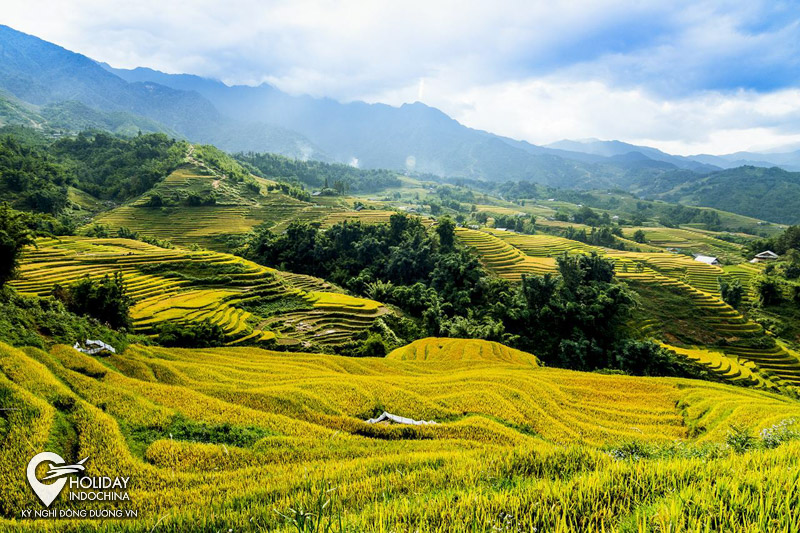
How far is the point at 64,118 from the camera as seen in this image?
17512 centimetres

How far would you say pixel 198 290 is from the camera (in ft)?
81.4

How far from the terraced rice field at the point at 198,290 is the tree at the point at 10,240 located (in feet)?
20.0

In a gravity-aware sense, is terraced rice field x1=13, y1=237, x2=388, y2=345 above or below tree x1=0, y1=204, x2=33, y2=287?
below

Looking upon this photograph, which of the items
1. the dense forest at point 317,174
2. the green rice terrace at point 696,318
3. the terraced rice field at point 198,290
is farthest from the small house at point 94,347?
the dense forest at point 317,174

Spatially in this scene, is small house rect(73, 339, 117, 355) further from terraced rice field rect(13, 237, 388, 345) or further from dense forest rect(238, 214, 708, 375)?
dense forest rect(238, 214, 708, 375)

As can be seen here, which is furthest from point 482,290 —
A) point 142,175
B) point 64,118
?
point 64,118

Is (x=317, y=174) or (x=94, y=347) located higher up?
(x=317, y=174)

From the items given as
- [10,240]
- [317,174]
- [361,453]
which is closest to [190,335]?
[10,240]

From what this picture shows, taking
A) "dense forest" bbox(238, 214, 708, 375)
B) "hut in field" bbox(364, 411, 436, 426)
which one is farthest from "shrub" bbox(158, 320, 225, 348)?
"hut in field" bbox(364, 411, 436, 426)

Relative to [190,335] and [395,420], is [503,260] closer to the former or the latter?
[190,335]

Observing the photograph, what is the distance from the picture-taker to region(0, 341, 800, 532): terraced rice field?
→ 2.30 meters

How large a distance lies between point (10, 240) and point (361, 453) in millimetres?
14096

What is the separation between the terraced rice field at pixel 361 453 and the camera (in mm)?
2301

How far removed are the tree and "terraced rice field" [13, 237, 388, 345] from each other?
20.0 ft
